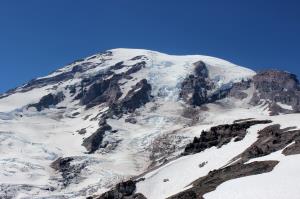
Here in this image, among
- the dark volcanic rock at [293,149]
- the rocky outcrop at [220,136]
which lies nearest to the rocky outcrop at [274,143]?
the dark volcanic rock at [293,149]

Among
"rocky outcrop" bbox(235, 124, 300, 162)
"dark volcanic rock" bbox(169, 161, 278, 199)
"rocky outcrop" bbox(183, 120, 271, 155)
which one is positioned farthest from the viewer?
"rocky outcrop" bbox(183, 120, 271, 155)

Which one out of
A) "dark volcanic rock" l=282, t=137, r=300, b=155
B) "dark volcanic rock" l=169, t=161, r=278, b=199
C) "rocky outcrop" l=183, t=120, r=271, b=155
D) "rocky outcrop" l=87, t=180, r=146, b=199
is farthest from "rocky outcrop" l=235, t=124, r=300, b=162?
"rocky outcrop" l=87, t=180, r=146, b=199

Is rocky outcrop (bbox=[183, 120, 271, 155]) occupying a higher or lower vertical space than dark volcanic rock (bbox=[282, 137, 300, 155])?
higher

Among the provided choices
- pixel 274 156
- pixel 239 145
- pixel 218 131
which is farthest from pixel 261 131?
pixel 274 156

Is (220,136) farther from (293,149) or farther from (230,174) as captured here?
(230,174)

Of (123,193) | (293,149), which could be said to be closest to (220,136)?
(123,193)

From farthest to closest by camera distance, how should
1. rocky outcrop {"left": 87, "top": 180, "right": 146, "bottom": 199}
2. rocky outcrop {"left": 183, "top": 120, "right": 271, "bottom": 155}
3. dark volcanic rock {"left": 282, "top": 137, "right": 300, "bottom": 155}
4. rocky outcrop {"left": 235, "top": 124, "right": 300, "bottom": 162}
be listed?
rocky outcrop {"left": 183, "top": 120, "right": 271, "bottom": 155}, rocky outcrop {"left": 87, "top": 180, "right": 146, "bottom": 199}, rocky outcrop {"left": 235, "top": 124, "right": 300, "bottom": 162}, dark volcanic rock {"left": 282, "top": 137, "right": 300, "bottom": 155}

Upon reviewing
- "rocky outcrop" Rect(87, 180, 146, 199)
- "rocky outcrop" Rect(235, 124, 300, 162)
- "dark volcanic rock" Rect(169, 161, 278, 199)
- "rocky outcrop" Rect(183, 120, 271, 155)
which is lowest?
"dark volcanic rock" Rect(169, 161, 278, 199)

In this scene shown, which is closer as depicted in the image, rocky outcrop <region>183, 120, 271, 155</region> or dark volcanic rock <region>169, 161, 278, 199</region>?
dark volcanic rock <region>169, 161, 278, 199</region>

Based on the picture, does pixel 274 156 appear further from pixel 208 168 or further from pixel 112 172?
pixel 112 172

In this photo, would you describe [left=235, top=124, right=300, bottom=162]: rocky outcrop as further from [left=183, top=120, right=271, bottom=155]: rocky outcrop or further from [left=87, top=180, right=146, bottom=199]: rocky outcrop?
[left=87, top=180, right=146, bottom=199]: rocky outcrop

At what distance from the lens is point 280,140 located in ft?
253

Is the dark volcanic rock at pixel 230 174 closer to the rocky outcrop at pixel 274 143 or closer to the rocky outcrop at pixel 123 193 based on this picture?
the rocky outcrop at pixel 274 143

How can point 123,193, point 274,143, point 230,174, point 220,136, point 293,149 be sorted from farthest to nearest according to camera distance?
1. point 220,136
2. point 123,193
3. point 274,143
4. point 293,149
5. point 230,174
